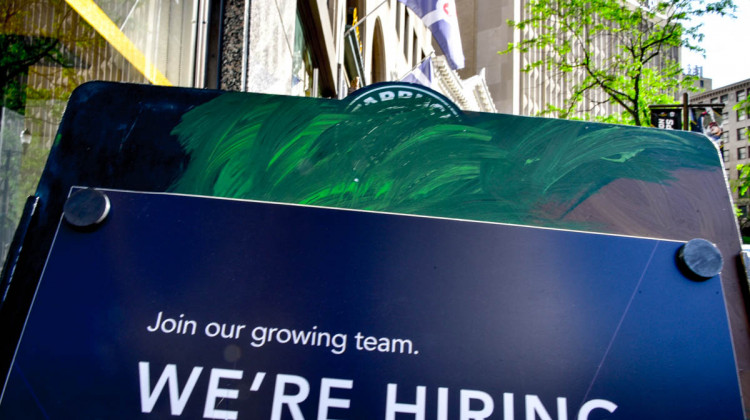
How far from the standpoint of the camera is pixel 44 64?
330 centimetres

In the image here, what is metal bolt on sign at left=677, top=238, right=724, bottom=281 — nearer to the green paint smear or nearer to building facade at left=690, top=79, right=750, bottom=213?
the green paint smear

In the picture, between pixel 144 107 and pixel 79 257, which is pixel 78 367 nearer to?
pixel 79 257

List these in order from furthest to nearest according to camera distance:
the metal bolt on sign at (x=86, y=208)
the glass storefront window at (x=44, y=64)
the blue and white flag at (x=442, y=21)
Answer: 1. the blue and white flag at (x=442, y=21)
2. the glass storefront window at (x=44, y=64)
3. the metal bolt on sign at (x=86, y=208)

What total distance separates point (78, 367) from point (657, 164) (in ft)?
4.80

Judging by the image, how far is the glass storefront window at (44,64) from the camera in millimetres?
3031

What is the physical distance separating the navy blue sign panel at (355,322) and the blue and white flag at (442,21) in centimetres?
990

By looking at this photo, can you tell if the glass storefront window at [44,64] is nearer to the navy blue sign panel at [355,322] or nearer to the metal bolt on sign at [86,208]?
the metal bolt on sign at [86,208]

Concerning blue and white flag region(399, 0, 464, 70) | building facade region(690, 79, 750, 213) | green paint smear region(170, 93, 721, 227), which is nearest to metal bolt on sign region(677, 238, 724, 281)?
green paint smear region(170, 93, 721, 227)

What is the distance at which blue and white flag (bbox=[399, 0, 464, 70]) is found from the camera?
10930 mm

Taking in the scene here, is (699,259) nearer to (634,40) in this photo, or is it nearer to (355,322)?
(355,322)

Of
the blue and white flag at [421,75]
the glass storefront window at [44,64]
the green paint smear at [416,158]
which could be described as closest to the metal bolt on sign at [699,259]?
the green paint smear at [416,158]

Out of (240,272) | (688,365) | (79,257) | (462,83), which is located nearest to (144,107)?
(79,257)

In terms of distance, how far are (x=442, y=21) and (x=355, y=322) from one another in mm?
10409

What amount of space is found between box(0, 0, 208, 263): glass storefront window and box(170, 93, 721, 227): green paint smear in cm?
190
